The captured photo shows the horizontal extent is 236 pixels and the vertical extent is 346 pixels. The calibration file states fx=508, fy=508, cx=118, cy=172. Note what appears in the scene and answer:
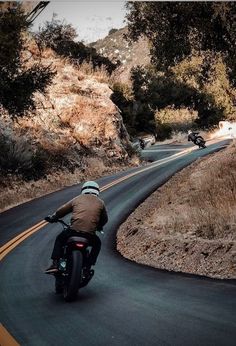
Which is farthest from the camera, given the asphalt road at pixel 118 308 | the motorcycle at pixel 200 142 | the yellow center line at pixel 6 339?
the motorcycle at pixel 200 142

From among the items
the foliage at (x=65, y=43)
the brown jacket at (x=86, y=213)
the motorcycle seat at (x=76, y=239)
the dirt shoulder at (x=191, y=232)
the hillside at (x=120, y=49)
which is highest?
the hillside at (x=120, y=49)

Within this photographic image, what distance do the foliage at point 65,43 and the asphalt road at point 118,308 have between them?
33.4 meters

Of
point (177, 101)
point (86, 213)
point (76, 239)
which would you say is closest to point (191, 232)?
point (86, 213)

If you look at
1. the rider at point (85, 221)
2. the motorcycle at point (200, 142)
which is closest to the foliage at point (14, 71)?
the rider at point (85, 221)

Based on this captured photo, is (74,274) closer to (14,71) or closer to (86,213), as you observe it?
(86,213)

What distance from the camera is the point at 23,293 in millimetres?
8539

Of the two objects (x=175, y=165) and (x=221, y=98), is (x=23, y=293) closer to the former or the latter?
(x=175, y=165)

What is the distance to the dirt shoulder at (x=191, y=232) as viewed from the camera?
9.42 metres

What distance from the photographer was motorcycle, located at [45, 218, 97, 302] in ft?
25.2

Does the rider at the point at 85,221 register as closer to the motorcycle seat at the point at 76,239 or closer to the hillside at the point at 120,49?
the motorcycle seat at the point at 76,239

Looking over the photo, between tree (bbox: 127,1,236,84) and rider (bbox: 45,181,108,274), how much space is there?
8901 mm

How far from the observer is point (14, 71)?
1989 cm

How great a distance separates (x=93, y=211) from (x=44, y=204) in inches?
548

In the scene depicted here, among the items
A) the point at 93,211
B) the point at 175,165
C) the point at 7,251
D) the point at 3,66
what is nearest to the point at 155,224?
the point at 7,251
